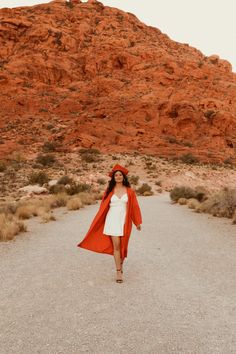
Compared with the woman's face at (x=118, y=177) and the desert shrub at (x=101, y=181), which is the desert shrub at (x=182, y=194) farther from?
the woman's face at (x=118, y=177)

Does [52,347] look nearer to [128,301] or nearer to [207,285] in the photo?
[128,301]

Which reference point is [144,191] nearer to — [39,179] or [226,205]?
[39,179]

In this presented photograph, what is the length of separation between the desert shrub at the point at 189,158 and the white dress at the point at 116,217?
132 feet

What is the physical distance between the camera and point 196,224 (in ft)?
43.5

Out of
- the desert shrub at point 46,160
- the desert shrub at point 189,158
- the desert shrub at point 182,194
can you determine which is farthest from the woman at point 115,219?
the desert shrub at point 189,158

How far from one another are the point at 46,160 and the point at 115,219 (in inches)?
1423

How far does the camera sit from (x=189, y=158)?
46.0m

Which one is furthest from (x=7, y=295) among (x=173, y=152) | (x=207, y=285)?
(x=173, y=152)

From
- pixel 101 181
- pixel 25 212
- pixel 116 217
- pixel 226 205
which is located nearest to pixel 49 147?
pixel 101 181

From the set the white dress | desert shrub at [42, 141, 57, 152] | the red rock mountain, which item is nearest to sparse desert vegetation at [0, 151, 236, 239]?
desert shrub at [42, 141, 57, 152]

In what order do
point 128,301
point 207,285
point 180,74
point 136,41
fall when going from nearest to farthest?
point 128,301 → point 207,285 → point 180,74 → point 136,41

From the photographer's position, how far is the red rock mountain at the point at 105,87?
50.6m

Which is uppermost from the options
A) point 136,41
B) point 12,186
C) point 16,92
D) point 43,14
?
point 43,14

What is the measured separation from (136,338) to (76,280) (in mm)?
2475
